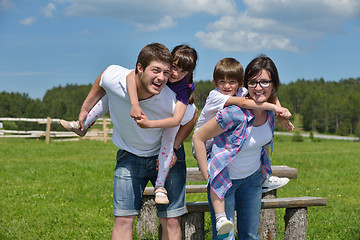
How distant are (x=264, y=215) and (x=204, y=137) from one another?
81.8 inches

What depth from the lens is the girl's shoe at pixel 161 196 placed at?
10.6ft

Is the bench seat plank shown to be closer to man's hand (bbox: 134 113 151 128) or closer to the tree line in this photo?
man's hand (bbox: 134 113 151 128)

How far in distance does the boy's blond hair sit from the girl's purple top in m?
0.27

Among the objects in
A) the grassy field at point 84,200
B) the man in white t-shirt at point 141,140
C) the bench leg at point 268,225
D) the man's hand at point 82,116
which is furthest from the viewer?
the grassy field at point 84,200

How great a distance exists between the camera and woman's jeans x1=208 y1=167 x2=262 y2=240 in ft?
11.2

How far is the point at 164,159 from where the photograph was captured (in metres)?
3.24

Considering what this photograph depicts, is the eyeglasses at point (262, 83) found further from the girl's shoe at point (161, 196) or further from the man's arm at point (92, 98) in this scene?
the man's arm at point (92, 98)

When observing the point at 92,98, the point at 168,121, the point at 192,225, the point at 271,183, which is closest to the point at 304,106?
the point at 271,183

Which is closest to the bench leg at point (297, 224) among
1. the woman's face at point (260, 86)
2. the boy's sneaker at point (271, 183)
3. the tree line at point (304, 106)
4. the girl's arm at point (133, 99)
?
the boy's sneaker at point (271, 183)

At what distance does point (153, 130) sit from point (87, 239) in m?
2.64

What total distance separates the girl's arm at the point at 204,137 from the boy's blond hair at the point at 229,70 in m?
0.42

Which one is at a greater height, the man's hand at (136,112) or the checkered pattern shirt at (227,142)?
the man's hand at (136,112)

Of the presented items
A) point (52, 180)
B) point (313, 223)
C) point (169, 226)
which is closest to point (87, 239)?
point (169, 226)

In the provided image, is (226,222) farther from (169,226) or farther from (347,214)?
(347,214)
